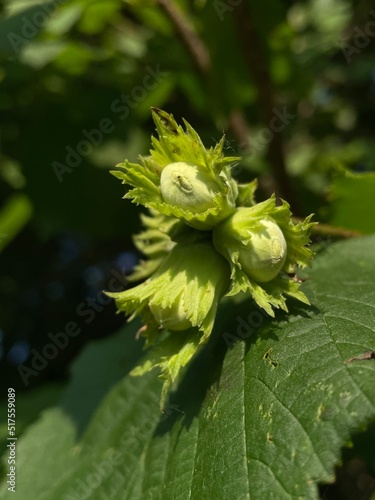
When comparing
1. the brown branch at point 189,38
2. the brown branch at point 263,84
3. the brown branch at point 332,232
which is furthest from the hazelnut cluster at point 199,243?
the brown branch at point 189,38

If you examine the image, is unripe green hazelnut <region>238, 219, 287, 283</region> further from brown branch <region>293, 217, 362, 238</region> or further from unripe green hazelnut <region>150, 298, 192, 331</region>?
brown branch <region>293, 217, 362, 238</region>

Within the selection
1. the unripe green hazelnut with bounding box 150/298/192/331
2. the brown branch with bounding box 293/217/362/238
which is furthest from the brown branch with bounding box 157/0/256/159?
the unripe green hazelnut with bounding box 150/298/192/331

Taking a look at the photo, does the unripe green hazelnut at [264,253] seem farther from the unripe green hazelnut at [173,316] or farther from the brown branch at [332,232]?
the brown branch at [332,232]

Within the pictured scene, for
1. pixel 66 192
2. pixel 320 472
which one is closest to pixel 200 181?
pixel 320 472

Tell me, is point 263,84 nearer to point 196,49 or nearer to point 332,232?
point 196,49

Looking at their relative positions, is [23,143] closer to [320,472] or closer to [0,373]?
[0,373]

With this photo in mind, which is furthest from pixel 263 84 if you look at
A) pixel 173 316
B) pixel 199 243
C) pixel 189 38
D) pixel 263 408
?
pixel 263 408
